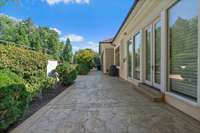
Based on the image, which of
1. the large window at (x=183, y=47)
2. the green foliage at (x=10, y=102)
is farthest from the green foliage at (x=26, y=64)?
the large window at (x=183, y=47)

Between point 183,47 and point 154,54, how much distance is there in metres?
2.32

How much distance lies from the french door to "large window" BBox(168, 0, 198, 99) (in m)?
1.14

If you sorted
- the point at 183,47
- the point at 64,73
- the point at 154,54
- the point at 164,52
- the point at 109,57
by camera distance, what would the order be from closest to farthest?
the point at 183,47
the point at 164,52
the point at 154,54
the point at 64,73
the point at 109,57

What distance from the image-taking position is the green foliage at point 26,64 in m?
6.36

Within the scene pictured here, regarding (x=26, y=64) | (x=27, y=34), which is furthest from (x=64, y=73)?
(x=27, y=34)

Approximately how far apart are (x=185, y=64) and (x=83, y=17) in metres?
21.7

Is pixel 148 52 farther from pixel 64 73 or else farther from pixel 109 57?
pixel 109 57

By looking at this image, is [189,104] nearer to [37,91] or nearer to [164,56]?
[164,56]

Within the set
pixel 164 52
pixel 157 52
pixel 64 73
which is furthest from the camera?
pixel 64 73

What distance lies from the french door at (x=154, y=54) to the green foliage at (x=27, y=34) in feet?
61.3

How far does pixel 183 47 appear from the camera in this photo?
17.5 ft

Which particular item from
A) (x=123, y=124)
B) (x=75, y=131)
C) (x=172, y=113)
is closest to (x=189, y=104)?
(x=172, y=113)

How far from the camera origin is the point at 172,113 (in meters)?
5.06

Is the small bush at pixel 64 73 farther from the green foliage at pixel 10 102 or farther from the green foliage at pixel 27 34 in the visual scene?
the green foliage at pixel 27 34
